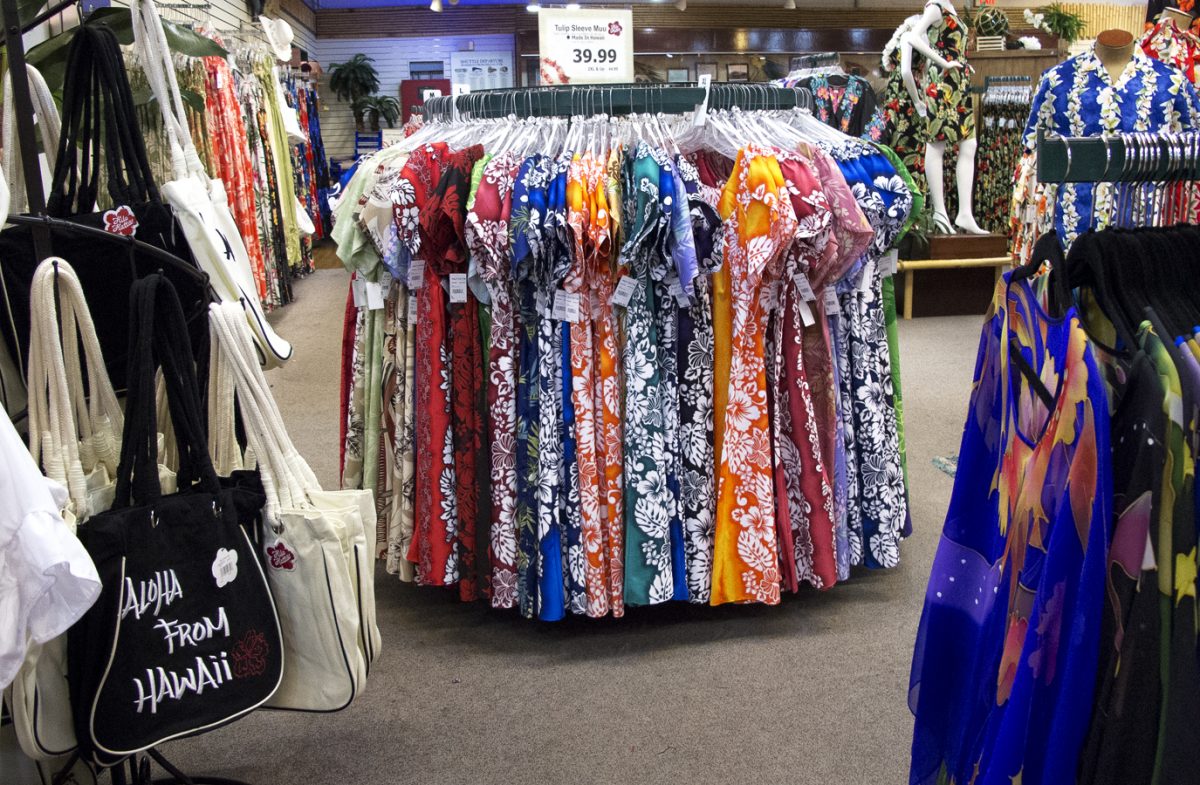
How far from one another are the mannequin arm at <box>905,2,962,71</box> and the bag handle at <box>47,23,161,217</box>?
600 centimetres

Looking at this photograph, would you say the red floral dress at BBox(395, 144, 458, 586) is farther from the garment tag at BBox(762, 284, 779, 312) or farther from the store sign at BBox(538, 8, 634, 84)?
the garment tag at BBox(762, 284, 779, 312)

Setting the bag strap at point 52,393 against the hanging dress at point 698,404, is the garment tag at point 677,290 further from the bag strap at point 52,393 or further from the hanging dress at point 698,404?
the bag strap at point 52,393

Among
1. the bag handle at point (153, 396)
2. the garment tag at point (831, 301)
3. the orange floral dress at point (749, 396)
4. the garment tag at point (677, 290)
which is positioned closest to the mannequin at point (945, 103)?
the garment tag at point (831, 301)

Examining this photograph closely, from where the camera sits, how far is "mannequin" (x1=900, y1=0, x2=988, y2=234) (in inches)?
263

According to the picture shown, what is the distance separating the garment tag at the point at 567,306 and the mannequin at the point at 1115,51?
8.19ft

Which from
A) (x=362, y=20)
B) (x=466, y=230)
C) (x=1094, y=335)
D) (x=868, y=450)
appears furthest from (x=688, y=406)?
(x=362, y=20)

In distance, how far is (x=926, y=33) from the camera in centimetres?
672

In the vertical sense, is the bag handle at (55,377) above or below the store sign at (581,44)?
below

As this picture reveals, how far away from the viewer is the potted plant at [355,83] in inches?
490

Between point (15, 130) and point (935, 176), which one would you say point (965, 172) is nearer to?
point (935, 176)

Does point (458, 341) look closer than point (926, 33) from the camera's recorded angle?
Yes

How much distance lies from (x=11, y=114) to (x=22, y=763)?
111cm

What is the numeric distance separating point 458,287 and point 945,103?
5490 millimetres

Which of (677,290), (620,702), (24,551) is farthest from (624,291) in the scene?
(24,551)
